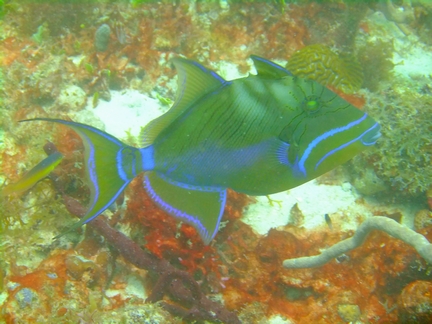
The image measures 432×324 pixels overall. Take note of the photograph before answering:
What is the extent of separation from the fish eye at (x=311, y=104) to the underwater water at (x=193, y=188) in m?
0.03

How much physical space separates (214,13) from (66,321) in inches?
220

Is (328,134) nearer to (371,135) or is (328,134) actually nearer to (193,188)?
(371,135)

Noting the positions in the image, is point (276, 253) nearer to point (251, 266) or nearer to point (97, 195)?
point (251, 266)

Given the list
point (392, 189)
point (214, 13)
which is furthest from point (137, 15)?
point (392, 189)

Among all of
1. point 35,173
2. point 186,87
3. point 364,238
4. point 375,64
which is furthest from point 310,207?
point 375,64

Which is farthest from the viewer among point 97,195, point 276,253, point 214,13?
point 214,13

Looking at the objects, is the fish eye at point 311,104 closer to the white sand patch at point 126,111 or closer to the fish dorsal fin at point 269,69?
the fish dorsal fin at point 269,69

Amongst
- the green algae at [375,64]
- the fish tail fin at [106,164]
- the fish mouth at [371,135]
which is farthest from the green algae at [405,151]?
the fish tail fin at [106,164]

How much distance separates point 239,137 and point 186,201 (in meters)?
0.55

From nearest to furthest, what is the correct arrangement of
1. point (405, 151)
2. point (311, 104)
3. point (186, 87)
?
point (311, 104) → point (186, 87) → point (405, 151)

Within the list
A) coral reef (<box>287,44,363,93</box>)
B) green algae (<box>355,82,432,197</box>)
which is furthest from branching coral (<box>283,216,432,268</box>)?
coral reef (<box>287,44,363,93</box>)

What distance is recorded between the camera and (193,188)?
200 centimetres

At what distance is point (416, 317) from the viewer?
→ 2.79 metres

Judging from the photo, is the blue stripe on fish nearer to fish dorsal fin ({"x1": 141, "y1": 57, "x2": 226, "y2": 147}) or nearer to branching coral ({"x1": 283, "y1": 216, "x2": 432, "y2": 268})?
fish dorsal fin ({"x1": 141, "y1": 57, "x2": 226, "y2": 147})
